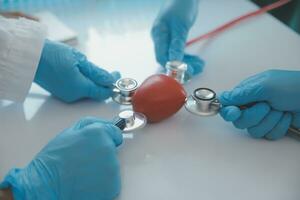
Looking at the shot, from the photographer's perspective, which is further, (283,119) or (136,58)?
(136,58)

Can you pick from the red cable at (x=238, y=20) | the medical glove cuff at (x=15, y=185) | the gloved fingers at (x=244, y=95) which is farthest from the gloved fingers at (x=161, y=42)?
the medical glove cuff at (x=15, y=185)

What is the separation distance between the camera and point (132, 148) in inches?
28.4

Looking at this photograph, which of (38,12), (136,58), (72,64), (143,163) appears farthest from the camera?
(38,12)

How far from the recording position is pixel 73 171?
586 mm

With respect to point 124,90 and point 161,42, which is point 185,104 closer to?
point 124,90

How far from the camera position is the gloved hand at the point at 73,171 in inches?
22.4

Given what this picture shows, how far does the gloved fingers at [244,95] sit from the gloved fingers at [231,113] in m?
0.02

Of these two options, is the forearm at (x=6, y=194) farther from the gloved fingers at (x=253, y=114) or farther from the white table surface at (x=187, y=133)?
the gloved fingers at (x=253, y=114)

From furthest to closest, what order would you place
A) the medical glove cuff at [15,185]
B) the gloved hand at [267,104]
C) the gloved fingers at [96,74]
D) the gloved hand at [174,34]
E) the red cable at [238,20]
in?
the red cable at [238,20] < the gloved hand at [174,34] < the gloved fingers at [96,74] < the gloved hand at [267,104] < the medical glove cuff at [15,185]

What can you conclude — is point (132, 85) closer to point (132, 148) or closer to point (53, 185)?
point (132, 148)

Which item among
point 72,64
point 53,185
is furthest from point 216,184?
point 72,64

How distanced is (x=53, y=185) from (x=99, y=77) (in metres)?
0.30

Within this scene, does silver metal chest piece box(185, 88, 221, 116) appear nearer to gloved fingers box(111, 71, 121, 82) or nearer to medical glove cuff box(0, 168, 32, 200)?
gloved fingers box(111, 71, 121, 82)

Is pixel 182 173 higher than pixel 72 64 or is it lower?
lower
